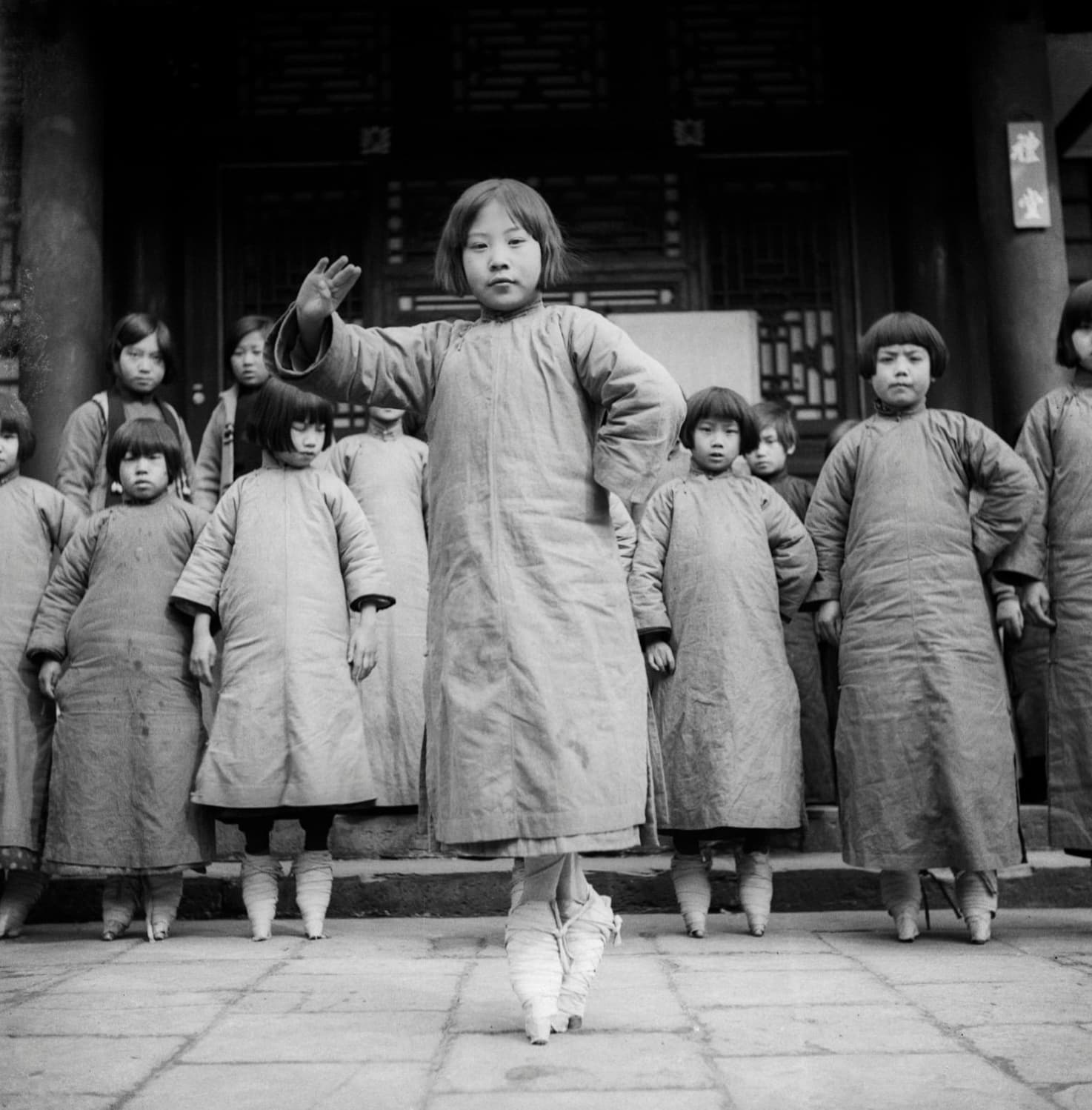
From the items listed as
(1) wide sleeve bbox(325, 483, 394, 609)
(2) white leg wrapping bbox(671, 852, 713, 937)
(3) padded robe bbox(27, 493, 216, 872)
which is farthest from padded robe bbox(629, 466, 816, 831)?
(3) padded robe bbox(27, 493, 216, 872)

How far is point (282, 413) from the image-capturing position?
15.0 feet

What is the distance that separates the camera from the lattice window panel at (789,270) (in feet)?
23.8

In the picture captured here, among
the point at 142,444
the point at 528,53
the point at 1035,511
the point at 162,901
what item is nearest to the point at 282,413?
the point at 142,444

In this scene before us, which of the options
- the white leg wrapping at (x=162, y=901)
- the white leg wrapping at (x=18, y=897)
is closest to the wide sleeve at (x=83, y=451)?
the white leg wrapping at (x=18, y=897)

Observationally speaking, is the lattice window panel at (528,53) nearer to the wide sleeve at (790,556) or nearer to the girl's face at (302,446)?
the girl's face at (302,446)

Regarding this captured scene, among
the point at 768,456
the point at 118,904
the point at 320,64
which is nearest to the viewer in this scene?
the point at 118,904

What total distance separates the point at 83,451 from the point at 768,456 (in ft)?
8.33

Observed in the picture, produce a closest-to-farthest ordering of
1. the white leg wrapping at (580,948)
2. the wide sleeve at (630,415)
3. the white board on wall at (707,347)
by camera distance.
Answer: the white leg wrapping at (580,948), the wide sleeve at (630,415), the white board on wall at (707,347)

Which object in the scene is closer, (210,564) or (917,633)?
(917,633)

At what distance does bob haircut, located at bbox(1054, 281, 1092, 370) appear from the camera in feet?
14.2

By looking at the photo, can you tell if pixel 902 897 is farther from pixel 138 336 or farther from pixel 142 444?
pixel 138 336

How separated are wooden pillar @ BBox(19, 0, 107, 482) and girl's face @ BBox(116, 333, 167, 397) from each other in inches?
42.2

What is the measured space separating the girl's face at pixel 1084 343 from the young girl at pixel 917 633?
0.40 metres

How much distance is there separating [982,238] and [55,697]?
178 inches
